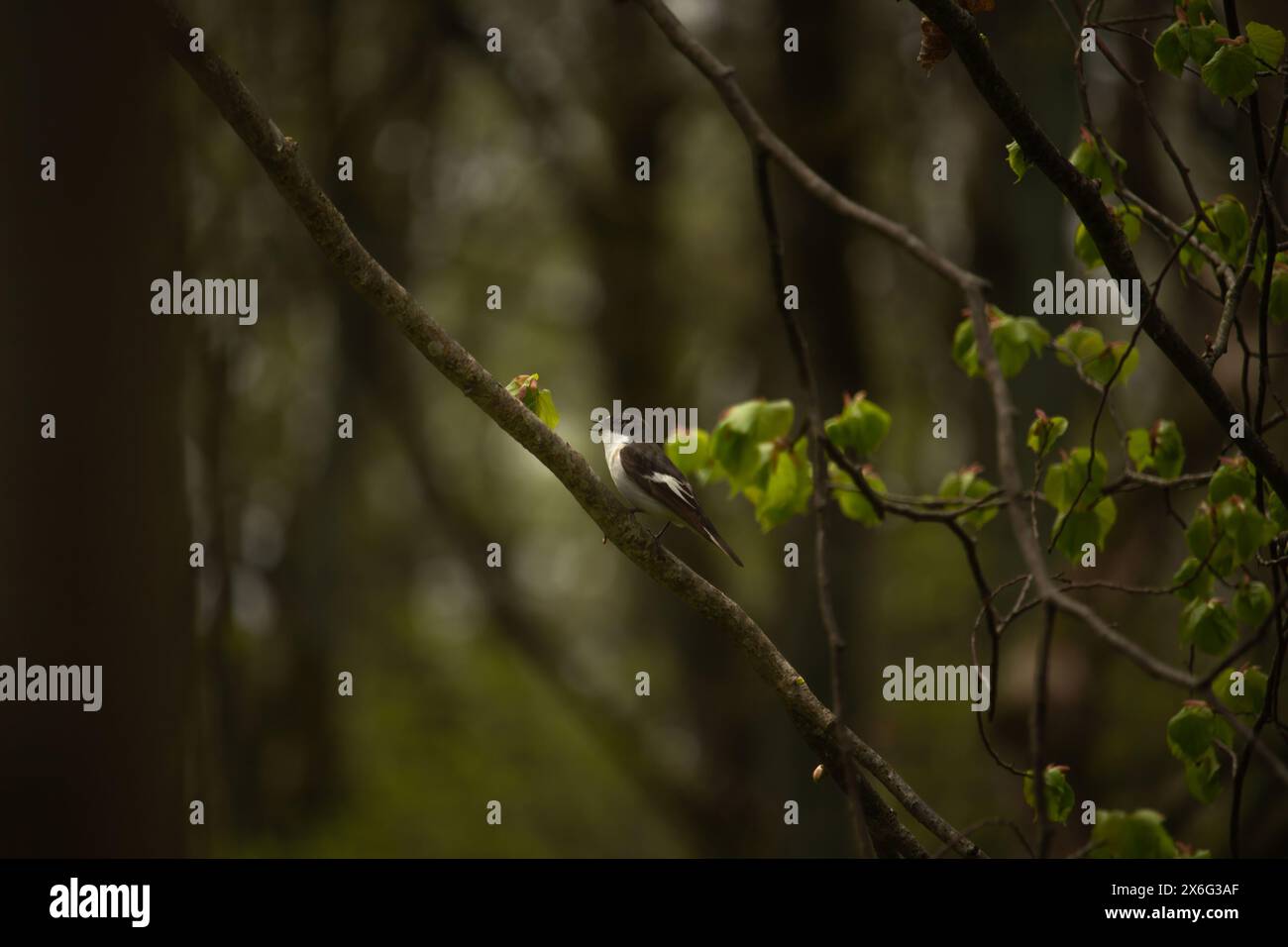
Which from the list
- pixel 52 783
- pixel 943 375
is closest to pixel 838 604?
pixel 943 375

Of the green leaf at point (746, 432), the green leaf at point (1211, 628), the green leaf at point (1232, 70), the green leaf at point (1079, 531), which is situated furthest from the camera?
the green leaf at point (1079, 531)

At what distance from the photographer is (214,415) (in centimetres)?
1109

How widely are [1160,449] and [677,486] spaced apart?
2.05 m

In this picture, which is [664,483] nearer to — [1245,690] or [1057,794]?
[1057,794]

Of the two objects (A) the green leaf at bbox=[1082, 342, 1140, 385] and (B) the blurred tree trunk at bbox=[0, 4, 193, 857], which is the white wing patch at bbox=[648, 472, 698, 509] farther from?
(B) the blurred tree trunk at bbox=[0, 4, 193, 857]

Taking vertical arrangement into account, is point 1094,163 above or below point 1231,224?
Result: above

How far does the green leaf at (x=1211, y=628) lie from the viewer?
3.35 m

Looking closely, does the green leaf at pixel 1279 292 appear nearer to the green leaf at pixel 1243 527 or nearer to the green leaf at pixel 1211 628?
the green leaf at pixel 1243 527

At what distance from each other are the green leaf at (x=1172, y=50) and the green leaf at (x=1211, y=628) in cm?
159

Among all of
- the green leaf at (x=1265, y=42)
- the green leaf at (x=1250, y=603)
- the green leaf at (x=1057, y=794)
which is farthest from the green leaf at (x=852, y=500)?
the green leaf at (x=1265, y=42)

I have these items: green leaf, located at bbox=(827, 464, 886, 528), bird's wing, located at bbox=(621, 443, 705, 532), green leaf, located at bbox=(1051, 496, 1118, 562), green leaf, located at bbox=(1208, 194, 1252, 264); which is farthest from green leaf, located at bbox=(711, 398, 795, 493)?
bird's wing, located at bbox=(621, 443, 705, 532)

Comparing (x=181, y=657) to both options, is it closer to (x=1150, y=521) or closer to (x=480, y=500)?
(x=1150, y=521)

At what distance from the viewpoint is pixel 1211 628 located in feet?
11.0

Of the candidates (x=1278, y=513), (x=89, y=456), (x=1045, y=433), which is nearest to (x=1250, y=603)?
(x=1278, y=513)
